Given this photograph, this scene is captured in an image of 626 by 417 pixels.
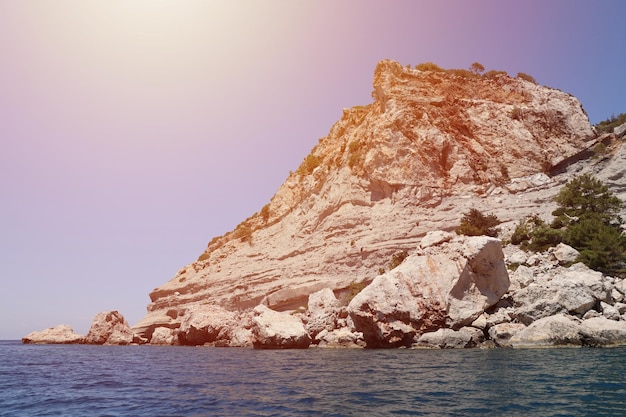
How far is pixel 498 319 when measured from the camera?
27203 millimetres

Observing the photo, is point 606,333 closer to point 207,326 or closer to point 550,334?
point 550,334

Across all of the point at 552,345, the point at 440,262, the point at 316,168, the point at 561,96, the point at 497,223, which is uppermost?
the point at 561,96

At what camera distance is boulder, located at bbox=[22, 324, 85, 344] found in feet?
209

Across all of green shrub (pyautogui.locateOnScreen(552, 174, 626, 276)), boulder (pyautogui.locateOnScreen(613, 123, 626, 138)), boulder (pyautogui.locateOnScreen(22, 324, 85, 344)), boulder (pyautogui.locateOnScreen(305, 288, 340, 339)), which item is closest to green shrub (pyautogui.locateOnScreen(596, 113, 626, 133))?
boulder (pyautogui.locateOnScreen(613, 123, 626, 138))

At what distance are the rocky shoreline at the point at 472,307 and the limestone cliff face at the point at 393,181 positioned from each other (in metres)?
12.9

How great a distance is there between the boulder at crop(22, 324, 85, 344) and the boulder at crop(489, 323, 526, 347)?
206ft

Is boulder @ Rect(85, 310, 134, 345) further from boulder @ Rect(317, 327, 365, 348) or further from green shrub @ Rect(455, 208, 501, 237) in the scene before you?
green shrub @ Rect(455, 208, 501, 237)

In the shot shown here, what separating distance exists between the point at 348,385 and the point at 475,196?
4328cm

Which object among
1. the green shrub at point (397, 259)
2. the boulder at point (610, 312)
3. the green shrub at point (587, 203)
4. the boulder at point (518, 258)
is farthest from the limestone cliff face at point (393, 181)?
the boulder at point (610, 312)

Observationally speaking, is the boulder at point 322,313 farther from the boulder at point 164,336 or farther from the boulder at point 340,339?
the boulder at point 164,336

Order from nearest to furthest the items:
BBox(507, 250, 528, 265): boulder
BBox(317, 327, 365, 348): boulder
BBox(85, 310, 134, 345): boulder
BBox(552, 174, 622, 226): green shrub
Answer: BBox(317, 327, 365, 348): boulder, BBox(507, 250, 528, 265): boulder, BBox(552, 174, 622, 226): green shrub, BBox(85, 310, 134, 345): boulder

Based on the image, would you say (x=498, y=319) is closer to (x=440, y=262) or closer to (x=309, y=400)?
(x=440, y=262)

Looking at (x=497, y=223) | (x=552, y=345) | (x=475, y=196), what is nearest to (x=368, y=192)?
(x=475, y=196)

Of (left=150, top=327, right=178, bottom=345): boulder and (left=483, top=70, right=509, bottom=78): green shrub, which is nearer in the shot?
(left=150, top=327, right=178, bottom=345): boulder
